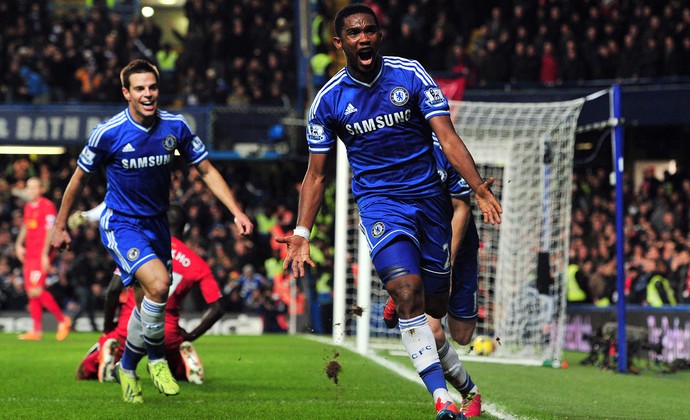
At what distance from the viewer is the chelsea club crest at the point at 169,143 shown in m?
8.81

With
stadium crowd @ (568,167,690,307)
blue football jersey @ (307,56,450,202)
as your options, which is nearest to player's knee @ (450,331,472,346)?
blue football jersey @ (307,56,450,202)

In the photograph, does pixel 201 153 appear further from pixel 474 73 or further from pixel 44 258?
pixel 474 73

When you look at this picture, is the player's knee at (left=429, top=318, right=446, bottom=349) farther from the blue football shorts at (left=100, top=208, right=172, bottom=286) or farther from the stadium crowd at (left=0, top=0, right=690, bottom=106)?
the stadium crowd at (left=0, top=0, right=690, bottom=106)

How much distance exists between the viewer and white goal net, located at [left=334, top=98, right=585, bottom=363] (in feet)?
50.1

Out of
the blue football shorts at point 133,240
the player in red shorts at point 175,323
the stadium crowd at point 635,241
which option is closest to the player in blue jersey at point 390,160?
the blue football shorts at point 133,240

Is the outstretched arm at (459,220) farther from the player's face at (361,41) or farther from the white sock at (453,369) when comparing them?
the player's face at (361,41)

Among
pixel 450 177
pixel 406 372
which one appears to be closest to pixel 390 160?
pixel 450 177

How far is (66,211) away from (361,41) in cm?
311

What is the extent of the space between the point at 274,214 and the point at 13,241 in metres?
5.70

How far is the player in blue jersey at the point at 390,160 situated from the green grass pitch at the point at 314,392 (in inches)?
46.4

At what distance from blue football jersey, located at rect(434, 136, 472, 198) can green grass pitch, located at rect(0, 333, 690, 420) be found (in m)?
1.37

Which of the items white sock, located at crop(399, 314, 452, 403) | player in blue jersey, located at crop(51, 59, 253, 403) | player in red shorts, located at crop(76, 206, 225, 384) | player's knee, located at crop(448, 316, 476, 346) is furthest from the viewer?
player in red shorts, located at crop(76, 206, 225, 384)

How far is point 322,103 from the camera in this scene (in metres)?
6.79

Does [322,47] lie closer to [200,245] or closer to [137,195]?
[200,245]
